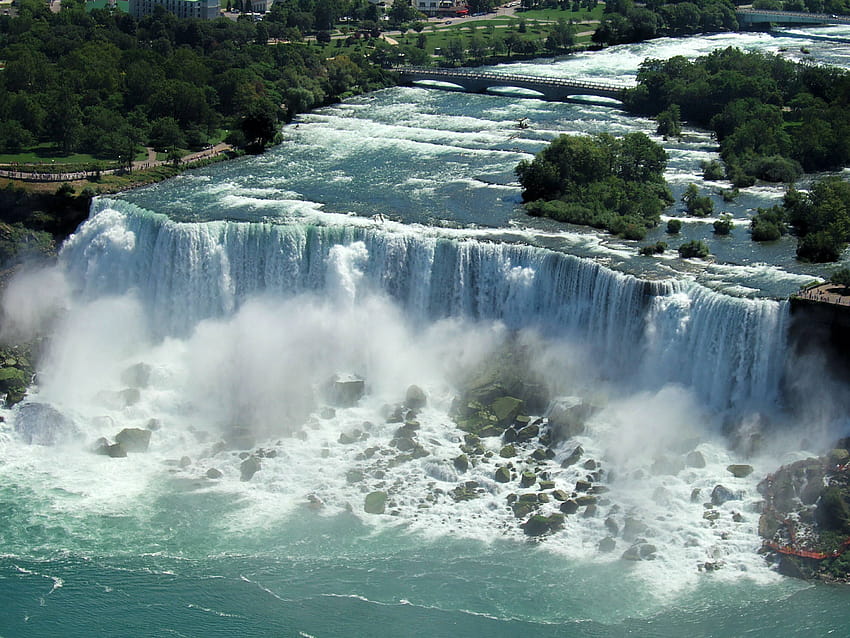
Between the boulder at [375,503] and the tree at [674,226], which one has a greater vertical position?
the tree at [674,226]

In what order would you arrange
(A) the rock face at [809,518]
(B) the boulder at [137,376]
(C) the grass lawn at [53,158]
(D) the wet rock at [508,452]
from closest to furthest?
1. (A) the rock face at [809,518]
2. (D) the wet rock at [508,452]
3. (B) the boulder at [137,376]
4. (C) the grass lawn at [53,158]

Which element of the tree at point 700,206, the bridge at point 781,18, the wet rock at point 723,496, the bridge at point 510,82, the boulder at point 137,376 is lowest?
the wet rock at point 723,496

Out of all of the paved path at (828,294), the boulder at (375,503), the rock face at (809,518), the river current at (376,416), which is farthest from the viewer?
the paved path at (828,294)

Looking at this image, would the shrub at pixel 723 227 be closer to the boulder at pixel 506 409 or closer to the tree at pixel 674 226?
the tree at pixel 674 226

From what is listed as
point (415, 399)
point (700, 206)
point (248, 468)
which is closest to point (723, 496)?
point (415, 399)

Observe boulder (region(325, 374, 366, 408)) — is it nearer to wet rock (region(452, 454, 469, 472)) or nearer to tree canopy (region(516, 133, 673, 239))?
wet rock (region(452, 454, 469, 472))

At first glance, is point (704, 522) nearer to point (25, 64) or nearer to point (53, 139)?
point (53, 139)

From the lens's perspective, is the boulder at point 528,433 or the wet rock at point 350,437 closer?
the boulder at point 528,433

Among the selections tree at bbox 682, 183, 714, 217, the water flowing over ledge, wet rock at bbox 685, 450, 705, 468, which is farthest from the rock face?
tree at bbox 682, 183, 714, 217

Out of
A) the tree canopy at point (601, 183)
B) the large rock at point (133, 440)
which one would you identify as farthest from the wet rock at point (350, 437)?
the tree canopy at point (601, 183)
